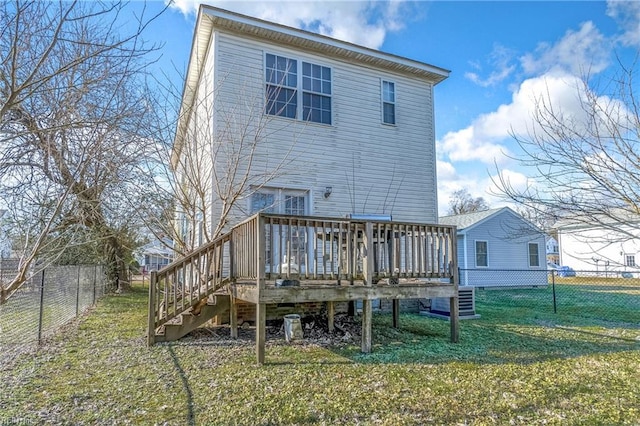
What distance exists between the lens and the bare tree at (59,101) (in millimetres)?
2629

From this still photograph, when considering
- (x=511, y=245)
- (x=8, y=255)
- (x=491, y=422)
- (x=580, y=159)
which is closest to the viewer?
(x=491, y=422)

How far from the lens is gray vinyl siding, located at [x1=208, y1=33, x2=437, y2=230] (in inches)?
332

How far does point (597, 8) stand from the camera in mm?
6379

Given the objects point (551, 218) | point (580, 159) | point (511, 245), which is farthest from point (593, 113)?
point (511, 245)

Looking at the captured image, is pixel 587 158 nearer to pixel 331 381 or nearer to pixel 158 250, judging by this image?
pixel 331 381

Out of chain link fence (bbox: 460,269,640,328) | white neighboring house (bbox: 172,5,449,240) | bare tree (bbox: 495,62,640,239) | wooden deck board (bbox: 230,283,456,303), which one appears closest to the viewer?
bare tree (bbox: 495,62,640,239)

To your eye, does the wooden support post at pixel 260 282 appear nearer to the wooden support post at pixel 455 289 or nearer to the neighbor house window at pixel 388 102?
the wooden support post at pixel 455 289

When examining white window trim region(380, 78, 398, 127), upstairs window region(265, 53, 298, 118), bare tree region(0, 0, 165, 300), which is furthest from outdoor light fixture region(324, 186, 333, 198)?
bare tree region(0, 0, 165, 300)

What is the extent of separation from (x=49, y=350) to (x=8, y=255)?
157 cm

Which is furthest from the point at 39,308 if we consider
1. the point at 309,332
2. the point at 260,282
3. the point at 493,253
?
the point at 493,253

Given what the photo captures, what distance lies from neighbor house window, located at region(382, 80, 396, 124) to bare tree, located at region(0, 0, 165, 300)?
6.69m

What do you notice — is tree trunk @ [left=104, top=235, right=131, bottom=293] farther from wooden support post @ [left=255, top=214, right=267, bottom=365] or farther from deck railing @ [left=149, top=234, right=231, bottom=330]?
wooden support post @ [left=255, top=214, right=267, bottom=365]

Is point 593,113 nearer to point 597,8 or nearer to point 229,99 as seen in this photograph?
point 597,8

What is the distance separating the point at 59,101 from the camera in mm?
3355
